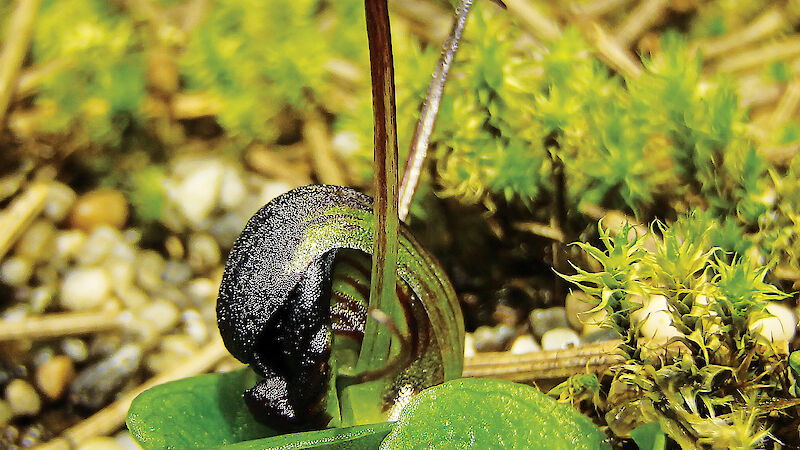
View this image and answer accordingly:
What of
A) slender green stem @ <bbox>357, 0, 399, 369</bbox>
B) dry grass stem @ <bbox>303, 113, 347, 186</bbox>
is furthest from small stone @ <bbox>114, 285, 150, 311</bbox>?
slender green stem @ <bbox>357, 0, 399, 369</bbox>

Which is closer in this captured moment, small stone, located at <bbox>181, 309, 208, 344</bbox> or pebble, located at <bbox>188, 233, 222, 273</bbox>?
small stone, located at <bbox>181, 309, 208, 344</bbox>

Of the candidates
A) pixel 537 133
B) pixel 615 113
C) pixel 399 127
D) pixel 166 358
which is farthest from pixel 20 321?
pixel 615 113

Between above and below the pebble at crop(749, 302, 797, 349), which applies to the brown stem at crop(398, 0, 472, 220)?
above

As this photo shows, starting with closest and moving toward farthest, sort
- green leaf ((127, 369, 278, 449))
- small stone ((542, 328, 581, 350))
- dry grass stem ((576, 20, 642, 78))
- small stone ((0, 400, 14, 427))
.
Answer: green leaf ((127, 369, 278, 449)), small stone ((542, 328, 581, 350)), small stone ((0, 400, 14, 427)), dry grass stem ((576, 20, 642, 78))

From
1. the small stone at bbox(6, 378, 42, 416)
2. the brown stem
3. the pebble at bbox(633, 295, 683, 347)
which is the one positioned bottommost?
the small stone at bbox(6, 378, 42, 416)

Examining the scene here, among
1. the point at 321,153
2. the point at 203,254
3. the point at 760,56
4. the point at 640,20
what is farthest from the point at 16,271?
the point at 760,56

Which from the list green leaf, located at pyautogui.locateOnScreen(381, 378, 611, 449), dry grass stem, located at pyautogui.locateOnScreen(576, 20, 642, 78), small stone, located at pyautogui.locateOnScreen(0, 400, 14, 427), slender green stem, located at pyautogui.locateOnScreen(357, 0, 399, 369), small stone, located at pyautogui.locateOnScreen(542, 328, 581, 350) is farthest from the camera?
dry grass stem, located at pyautogui.locateOnScreen(576, 20, 642, 78)

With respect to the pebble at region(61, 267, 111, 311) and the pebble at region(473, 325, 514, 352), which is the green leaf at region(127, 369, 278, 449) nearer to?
the pebble at region(473, 325, 514, 352)

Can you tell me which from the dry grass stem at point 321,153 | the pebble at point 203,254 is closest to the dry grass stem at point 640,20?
the dry grass stem at point 321,153
